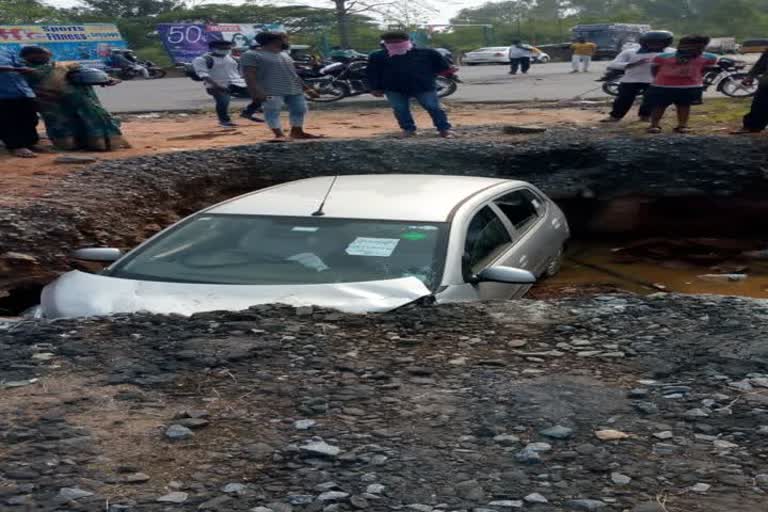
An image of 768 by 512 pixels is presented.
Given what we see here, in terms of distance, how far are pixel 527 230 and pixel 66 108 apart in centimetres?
697

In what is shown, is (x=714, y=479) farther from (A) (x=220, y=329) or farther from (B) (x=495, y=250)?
(B) (x=495, y=250)

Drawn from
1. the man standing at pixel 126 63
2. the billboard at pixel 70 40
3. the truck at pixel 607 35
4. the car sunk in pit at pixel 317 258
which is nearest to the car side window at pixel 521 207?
the car sunk in pit at pixel 317 258

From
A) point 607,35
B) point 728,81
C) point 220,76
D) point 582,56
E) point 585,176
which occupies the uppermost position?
point 607,35

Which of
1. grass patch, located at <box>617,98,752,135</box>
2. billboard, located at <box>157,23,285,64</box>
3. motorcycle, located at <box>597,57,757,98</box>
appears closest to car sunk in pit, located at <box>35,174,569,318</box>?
grass patch, located at <box>617,98,752,135</box>

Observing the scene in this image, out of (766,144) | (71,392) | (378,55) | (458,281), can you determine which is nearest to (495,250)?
(458,281)

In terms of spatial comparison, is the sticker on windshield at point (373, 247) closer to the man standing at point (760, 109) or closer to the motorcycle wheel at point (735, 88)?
the man standing at point (760, 109)

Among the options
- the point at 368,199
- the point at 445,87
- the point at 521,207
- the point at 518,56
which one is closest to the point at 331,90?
the point at 445,87

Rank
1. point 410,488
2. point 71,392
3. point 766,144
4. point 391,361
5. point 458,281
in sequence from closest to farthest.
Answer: point 410,488 → point 71,392 → point 391,361 → point 458,281 → point 766,144

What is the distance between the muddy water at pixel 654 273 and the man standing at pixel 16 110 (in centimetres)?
664

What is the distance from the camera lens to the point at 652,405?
10.3 ft

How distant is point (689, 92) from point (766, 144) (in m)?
1.58

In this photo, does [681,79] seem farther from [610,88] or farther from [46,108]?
[46,108]

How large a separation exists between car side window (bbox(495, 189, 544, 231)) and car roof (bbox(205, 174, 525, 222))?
203mm

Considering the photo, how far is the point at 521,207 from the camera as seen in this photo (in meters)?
6.56
